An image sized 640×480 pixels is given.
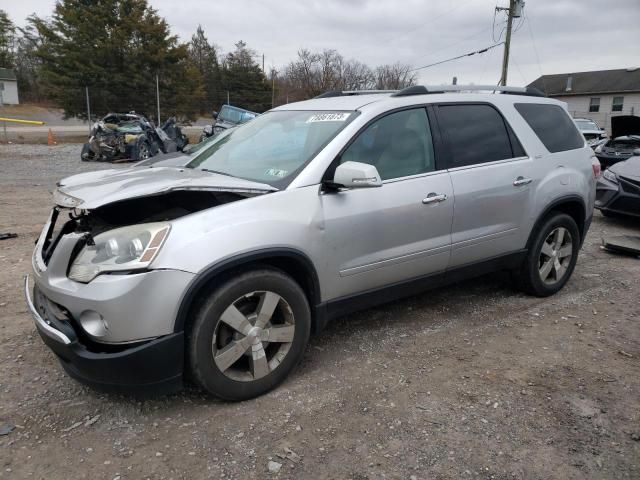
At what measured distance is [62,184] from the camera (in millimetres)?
3186

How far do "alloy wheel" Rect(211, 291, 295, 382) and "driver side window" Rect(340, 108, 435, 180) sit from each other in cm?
104

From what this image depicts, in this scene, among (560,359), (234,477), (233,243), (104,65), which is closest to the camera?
(234,477)

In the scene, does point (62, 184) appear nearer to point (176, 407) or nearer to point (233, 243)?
point (233, 243)

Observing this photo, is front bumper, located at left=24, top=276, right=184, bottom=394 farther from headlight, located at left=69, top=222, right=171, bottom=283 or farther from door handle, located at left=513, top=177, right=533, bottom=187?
door handle, located at left=513, top=177, right=533, bottom=187

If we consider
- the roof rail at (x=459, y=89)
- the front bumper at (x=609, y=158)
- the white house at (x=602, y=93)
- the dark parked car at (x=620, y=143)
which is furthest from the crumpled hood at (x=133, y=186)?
the white house at (x=602, y=93)

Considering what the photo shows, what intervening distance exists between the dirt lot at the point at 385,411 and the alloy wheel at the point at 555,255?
0.48m

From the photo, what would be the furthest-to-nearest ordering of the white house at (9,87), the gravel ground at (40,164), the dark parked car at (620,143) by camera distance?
the white house at (9,87) < the gravel ground at (40,164) < the dark parked car at (620,143)

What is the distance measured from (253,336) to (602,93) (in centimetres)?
5304

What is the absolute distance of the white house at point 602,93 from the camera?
45.1 meters

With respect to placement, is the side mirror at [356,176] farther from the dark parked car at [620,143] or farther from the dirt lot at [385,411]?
the dark parked car at [620,143]

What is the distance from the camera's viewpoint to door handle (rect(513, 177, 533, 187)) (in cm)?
405

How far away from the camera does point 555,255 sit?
461 centimetres

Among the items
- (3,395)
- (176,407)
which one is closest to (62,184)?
(3,395)

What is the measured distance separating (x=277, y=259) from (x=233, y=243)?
0.36 metres
